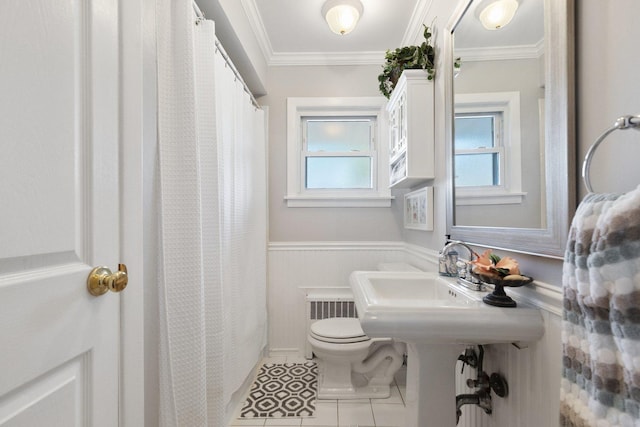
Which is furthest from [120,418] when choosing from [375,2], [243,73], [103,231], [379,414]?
[375,2]

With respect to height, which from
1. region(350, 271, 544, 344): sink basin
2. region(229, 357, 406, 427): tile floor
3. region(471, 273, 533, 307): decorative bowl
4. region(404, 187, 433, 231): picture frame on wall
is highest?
region(404, 187, 433, 231): picture frame on wall

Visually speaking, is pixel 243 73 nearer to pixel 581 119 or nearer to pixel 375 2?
pixel 375 2

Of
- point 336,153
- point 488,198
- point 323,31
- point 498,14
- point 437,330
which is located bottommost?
point 437,330

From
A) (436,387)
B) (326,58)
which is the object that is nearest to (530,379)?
(436,387)

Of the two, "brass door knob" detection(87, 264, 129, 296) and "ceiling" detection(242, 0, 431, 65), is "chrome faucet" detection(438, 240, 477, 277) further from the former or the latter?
"ceiling" detection(242, 0, 431, 65)

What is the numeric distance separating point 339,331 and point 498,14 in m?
1.76

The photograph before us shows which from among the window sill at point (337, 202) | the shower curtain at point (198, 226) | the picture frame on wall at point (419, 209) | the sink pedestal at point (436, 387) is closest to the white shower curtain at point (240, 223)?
the shower curtain at point (198, 226)

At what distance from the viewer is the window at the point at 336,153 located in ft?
7.66

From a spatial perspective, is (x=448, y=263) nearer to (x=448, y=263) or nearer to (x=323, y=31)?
(x=448, y=263)

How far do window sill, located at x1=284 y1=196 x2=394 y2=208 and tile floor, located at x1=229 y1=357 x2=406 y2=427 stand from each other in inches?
54.8

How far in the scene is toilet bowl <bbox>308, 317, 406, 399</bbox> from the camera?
1.67 meters

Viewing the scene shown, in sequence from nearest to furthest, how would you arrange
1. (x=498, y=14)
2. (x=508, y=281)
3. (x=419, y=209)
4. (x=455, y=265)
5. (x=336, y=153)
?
(x=508, y=281)
(x=498, y=14)
(x=455, y=265)
(x=419, y=209)
(x=336, y=153)

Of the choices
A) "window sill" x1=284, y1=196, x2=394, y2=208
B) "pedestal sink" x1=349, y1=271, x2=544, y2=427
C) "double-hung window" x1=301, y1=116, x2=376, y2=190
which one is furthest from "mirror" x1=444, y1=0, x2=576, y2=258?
"double-hung window" x1=301, y1=116, x2=376, y2=190

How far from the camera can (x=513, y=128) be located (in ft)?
2.93
